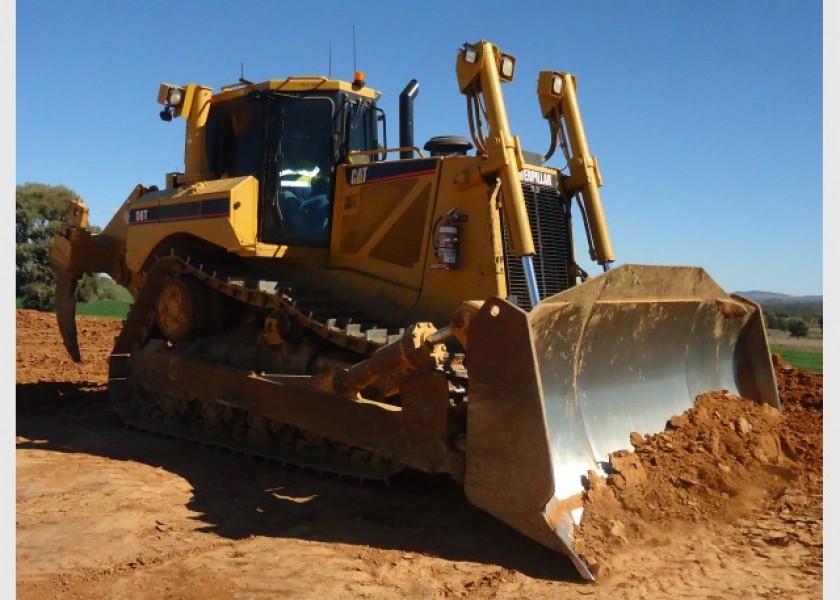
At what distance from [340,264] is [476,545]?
3.10 metres

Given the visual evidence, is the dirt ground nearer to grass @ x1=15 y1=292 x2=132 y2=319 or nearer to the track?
the track

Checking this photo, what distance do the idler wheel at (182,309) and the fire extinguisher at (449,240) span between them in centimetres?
256

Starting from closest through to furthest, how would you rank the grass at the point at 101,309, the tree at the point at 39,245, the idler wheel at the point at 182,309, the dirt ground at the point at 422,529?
the dirt ground at the point at 422,529
the idler wheel at the point at 182,309
the grass at the point at 101,309
the tree at the point at 39,245

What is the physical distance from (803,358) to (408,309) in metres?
9.73

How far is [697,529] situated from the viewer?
464 centimetres

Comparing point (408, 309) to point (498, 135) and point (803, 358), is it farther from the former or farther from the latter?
point (803, 358)

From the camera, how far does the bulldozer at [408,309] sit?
451 cm

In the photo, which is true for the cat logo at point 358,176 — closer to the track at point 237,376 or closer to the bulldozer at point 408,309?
the bulldozer at point 408,309

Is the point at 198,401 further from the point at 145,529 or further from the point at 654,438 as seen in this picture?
the point at 654,438

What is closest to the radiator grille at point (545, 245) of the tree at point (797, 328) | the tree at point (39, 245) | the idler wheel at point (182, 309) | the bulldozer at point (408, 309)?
the bulldozer at point (408, 309)

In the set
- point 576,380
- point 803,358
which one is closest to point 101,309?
point 803,358

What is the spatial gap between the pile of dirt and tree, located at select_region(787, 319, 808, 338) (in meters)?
15.1

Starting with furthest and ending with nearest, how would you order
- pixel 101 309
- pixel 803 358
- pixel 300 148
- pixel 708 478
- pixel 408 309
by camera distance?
1. pixel 101 309
2. pixel 803 358
3. pixel 300 148
4. pixel 408 309
5. pixel 708 478

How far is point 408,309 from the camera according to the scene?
6.33 m
